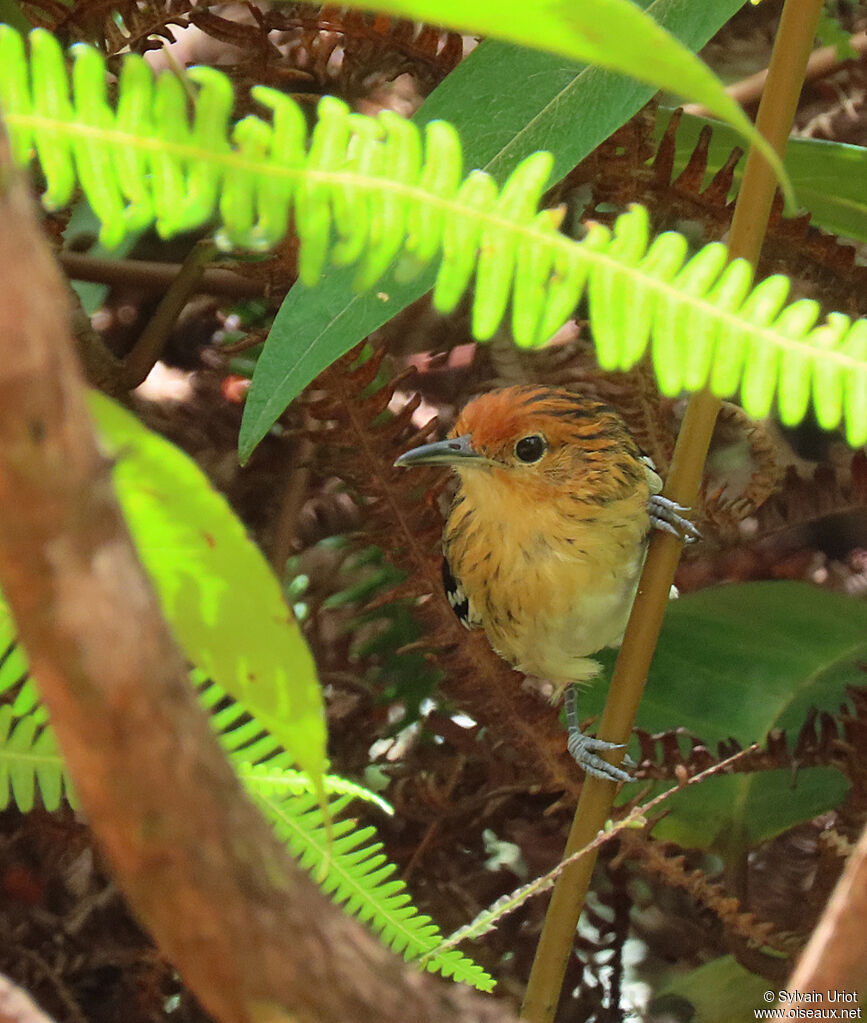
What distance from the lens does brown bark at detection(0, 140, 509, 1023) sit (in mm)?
343

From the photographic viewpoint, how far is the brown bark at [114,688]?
0.34 metres

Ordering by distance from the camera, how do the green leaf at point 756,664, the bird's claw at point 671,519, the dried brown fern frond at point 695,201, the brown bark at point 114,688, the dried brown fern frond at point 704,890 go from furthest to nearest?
the green leaf at point 756,664, the dried brown fern frond at point 695,201, the dried brown fern frond at point 704,890, the bird's claw at point 671,519, the brown bark at point 114,688

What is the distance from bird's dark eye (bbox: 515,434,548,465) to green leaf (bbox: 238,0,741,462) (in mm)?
533

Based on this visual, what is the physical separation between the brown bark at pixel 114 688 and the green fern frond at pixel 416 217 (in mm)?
232

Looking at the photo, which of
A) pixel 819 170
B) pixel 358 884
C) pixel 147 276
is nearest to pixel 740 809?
pixel 358 884

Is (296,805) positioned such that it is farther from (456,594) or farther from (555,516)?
(456,594)

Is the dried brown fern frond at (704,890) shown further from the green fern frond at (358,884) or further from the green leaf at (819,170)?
the green leaf at (819,170)

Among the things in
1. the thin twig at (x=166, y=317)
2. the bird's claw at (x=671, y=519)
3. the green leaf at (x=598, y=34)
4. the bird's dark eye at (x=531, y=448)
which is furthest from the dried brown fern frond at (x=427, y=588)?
the green leaf at (x=598, y=34)

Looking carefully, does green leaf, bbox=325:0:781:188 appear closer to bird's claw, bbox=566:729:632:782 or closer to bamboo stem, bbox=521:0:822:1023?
bamboo stem, bbox=521:0:822:1023

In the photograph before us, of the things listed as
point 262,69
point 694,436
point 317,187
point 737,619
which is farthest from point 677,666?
point 317,187

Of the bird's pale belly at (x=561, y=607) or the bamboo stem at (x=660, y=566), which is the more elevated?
the bamboo stem at (x=660, y=566)

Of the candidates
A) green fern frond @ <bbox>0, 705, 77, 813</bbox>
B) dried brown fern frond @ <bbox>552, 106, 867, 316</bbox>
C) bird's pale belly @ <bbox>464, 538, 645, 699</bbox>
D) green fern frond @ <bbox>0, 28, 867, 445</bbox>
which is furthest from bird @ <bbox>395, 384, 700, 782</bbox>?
green fern frond @ <bbox>0, 28, 867, 445</bbox>

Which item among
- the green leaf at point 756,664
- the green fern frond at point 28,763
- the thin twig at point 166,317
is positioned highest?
the green fern frond at point 28,763

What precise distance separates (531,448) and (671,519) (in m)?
0.26
